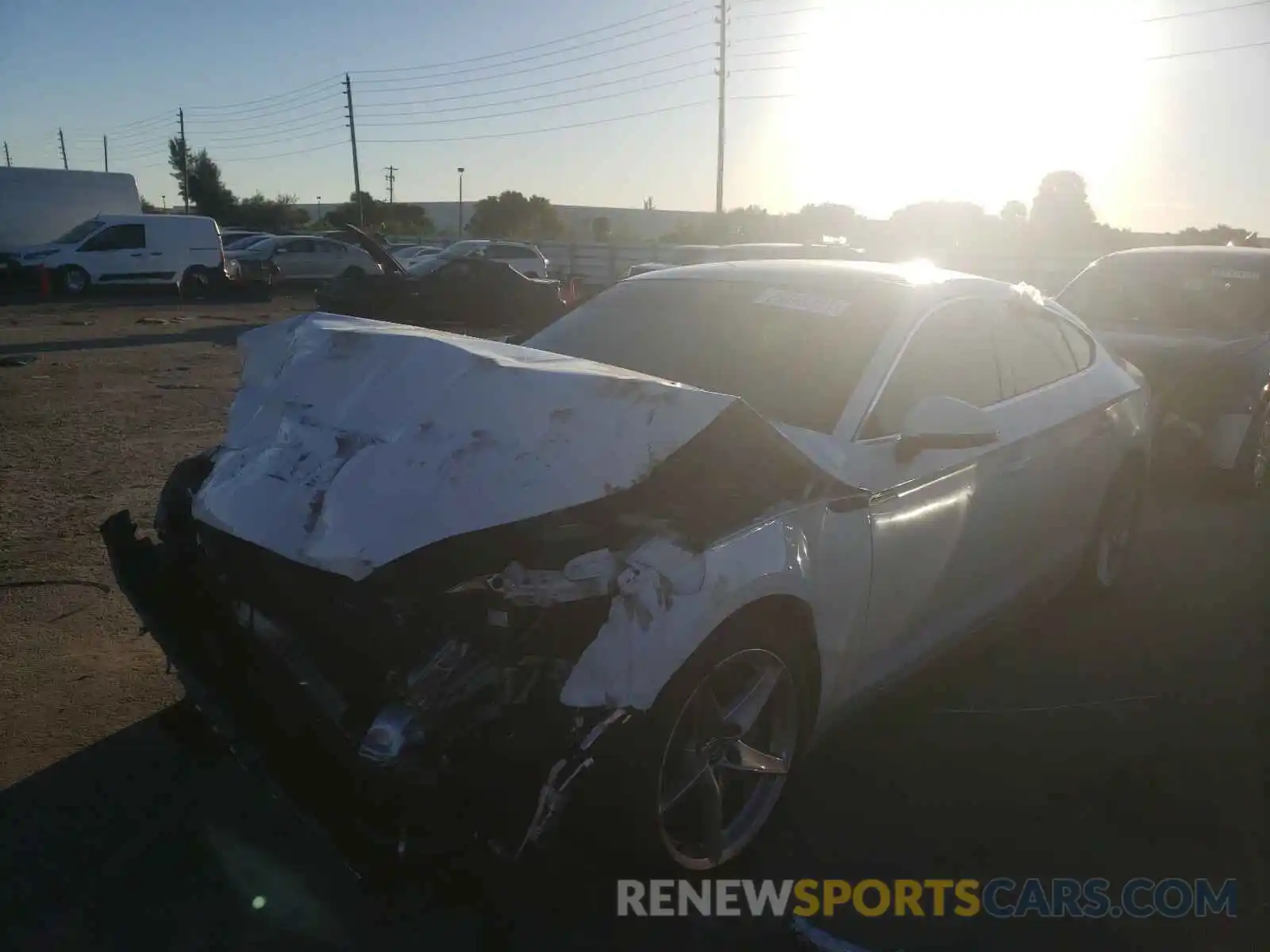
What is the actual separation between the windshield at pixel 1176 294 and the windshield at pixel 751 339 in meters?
4.93

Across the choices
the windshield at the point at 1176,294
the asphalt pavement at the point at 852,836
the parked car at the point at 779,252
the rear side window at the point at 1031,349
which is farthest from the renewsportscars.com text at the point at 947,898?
the windshield at the point at 1176,294

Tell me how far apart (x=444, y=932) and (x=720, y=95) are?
4158cm

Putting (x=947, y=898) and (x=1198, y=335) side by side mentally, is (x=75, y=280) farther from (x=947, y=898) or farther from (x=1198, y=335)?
(x=947, y=898)

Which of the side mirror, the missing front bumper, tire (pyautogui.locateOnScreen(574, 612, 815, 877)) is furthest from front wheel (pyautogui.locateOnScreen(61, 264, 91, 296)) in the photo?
tire (pyautogui.locateOnScreen(574, 612, 815, 877))

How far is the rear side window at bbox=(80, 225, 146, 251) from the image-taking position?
2298cm

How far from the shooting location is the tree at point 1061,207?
49.3m

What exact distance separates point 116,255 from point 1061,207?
1812 inches

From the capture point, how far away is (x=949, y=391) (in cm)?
351

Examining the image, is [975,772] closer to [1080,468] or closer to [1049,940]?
[1049,940]

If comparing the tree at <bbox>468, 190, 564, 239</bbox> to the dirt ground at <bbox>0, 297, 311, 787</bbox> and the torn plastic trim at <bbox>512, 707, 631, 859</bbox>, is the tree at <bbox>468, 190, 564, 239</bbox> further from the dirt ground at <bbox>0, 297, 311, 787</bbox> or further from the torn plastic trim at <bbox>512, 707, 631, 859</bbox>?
the torn plastic trim at <bbox>512, 707, 631, 859</bbox>

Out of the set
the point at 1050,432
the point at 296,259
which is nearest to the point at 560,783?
the point at 1050,432

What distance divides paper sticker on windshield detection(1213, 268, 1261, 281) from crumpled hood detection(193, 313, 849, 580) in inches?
252

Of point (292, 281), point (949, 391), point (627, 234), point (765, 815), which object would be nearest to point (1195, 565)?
point (949, 391)

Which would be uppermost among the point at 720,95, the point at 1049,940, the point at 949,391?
the point at 720,95
